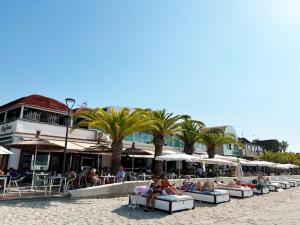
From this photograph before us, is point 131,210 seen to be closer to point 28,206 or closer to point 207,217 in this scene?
point 207,217

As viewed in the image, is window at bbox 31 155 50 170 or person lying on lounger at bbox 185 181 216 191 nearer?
person lying on lounger at bbox 185 181 216 191

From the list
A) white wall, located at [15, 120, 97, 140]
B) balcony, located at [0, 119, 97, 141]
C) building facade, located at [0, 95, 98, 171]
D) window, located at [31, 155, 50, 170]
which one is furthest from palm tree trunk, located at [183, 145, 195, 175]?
window, located at [31, 155, 50, 170]

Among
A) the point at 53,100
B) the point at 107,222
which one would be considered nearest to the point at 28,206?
the point at 107,222

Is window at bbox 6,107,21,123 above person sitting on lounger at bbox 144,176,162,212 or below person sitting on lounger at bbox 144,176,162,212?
above

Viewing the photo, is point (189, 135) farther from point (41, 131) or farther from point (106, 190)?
point (106, 190)

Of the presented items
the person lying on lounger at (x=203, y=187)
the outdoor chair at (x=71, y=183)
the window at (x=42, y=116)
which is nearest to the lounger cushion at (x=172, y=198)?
the person lying on lounger at (x=203, y=187)

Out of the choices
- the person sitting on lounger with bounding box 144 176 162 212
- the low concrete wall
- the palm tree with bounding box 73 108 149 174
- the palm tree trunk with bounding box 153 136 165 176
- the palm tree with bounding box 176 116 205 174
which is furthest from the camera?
the palm tree with bounding box 176 116 205 174

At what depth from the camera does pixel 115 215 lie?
10.2 metres

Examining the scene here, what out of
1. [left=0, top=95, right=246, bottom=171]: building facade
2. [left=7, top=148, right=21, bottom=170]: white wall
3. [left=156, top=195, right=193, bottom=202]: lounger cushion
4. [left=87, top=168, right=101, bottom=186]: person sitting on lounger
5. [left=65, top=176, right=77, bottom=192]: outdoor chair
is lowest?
[left=156, top=195, right=193, bottom=202]: lounger cushion

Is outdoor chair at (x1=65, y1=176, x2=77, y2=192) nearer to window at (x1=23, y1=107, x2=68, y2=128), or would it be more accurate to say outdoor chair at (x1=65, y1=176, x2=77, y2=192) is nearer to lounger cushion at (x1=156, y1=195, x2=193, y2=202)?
lounger cushion at (x1=156, y1=195, x2=193, y2=202)

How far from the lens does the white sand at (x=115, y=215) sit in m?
9.09

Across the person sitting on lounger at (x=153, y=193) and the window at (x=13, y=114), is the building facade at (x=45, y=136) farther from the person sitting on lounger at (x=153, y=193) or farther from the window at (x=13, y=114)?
the person sitting on lounger at (x=153, y=193)

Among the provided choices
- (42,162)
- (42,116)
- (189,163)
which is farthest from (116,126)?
(189,163)

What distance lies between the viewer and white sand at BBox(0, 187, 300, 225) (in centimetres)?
909
